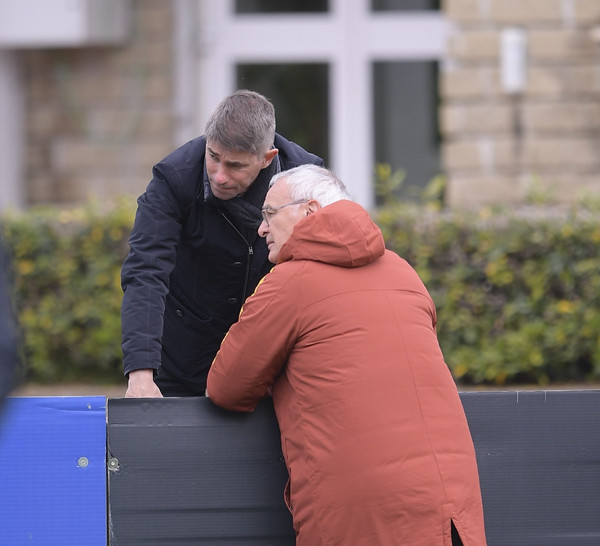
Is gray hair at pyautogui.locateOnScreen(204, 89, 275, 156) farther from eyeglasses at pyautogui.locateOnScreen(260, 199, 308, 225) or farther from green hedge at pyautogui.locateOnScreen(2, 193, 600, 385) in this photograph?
green hedge at pyautogui.locateOnScreen(2, 193, 600, 385)

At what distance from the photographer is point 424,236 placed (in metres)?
6.65

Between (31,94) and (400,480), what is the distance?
261 inches

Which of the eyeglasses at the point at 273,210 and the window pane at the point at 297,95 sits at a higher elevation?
the window pane at the point at 297,95

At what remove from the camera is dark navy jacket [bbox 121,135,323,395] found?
3.41 m

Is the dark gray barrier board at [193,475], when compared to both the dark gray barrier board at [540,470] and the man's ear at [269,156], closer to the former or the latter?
the dark gray barrier board at [540,470]

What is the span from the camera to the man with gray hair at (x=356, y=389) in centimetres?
266

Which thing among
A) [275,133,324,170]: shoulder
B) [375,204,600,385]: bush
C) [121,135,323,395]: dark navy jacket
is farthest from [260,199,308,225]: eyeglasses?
[375,204,600,385]: bush

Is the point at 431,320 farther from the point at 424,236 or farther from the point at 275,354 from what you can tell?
the point at 424,236

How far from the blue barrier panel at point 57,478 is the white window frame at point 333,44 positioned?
18.7 ft

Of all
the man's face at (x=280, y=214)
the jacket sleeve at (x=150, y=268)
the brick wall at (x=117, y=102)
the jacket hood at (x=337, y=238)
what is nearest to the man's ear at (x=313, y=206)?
the man's face at (x=280, y=214)

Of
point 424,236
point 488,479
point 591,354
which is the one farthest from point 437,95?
point 488,479

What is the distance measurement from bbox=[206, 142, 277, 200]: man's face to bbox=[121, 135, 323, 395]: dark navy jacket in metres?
0.08

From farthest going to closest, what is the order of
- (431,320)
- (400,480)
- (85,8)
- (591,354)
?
(85,8) → (591,354) → (431,320) → (400,480)

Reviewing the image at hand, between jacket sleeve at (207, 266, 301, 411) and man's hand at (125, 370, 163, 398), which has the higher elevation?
jacket sleeve at (207, 266, 301, 411)
